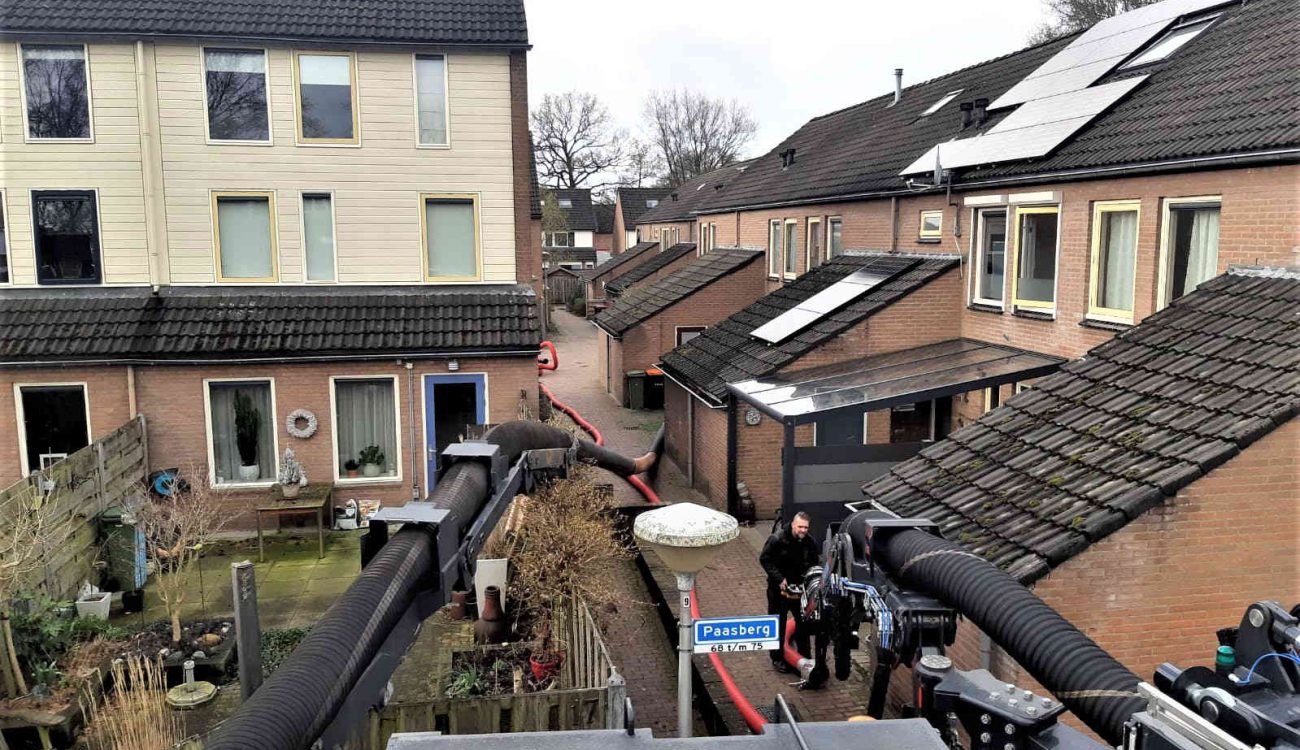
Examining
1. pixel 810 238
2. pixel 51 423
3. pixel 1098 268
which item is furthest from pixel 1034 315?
pixel 51 423

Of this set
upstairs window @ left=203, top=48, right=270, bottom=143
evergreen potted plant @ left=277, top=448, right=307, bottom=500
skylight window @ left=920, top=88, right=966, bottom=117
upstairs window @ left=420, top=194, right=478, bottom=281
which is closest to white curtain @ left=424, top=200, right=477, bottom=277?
upstairs window @ left=420, top=194, right=478, bottom=281

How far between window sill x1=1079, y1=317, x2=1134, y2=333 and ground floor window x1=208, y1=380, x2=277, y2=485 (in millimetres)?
12415

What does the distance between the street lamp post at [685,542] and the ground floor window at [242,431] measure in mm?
11153

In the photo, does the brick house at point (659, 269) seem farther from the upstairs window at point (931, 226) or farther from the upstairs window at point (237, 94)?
the upstairs window at point (237, 94)

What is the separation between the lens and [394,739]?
3322 mm

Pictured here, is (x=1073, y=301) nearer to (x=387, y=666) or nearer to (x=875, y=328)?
(x=875, y=328)

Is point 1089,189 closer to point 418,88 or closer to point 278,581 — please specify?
point 418,88

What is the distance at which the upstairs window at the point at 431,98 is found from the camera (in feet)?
52.8

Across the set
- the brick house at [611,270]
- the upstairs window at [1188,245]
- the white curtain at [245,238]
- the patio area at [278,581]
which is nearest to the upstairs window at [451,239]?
the white curtain at [245,238]

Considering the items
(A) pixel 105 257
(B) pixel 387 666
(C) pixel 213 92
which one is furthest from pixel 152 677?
(C) pixel 213 92

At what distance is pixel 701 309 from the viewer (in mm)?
25594

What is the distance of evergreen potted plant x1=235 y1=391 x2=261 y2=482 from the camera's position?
15328mm

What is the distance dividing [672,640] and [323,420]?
24.9 feet

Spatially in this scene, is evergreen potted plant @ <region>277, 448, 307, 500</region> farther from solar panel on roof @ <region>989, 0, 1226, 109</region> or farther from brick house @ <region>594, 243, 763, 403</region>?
solar panel on roof @ <region>989, 0, 1226, 109</region>
